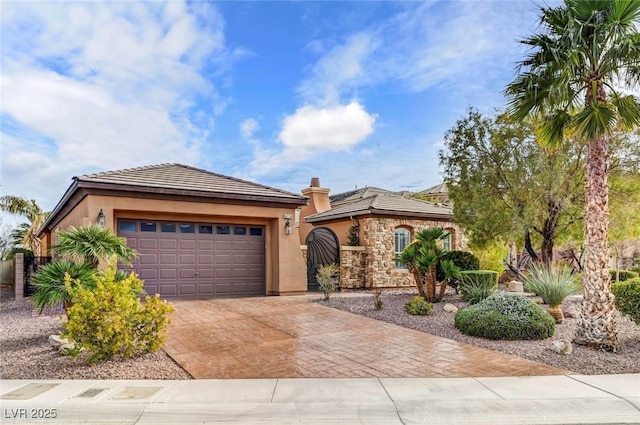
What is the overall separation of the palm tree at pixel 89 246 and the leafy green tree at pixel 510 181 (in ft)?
36.5

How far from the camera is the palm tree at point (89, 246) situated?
8406 millimetres

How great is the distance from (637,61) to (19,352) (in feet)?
39.0

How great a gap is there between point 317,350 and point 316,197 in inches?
669

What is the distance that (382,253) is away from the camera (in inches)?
745

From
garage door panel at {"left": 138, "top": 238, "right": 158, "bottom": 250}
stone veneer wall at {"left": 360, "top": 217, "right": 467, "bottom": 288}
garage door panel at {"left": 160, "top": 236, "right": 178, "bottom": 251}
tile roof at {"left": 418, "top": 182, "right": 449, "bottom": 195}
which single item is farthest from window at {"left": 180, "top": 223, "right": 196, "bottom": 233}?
tile roof at {"left": 418, "top": 182, "right": 449, "bottom": 195}

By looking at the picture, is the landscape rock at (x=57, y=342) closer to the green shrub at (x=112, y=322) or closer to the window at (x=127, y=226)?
the green shrub at (x=112, y=322)

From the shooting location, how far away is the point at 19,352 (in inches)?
297

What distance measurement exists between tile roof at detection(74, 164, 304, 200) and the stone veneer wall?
13.8 feet

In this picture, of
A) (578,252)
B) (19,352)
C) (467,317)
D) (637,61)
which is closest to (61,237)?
(19,352)

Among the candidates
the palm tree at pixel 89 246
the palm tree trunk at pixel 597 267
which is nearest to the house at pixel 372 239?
the palm tree at pixel 89 246

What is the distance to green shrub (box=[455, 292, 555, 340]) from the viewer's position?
8.55 meters

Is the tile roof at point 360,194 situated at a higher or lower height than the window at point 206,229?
higher

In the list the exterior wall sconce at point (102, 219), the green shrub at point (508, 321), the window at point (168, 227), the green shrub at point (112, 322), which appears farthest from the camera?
the window at point (168, 227)

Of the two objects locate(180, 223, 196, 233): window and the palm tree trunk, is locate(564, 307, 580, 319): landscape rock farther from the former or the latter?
locate(180, 223, 196, 233): window
